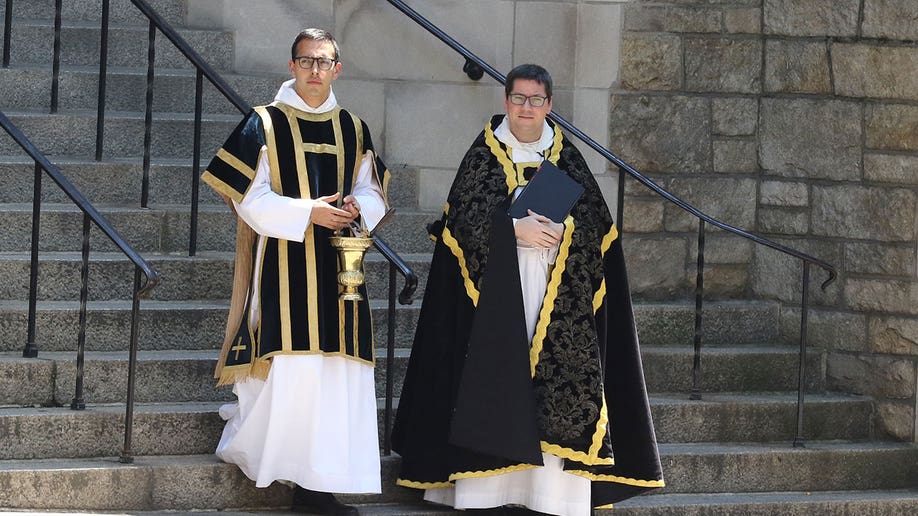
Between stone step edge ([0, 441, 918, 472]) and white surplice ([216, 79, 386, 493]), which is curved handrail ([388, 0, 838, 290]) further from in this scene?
white surplice ([216, 79, 386, 493])

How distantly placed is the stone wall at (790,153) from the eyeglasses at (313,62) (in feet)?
7.75

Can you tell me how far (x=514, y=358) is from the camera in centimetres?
580

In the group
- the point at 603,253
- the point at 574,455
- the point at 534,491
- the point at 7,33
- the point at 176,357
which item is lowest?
the point at 534,491

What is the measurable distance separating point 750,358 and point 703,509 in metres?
1.15

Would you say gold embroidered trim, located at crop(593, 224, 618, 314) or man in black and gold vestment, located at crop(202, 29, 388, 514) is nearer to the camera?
man in black and gold vestment, located at crop(202, 29, 388, 514)

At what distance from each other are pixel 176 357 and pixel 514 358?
1380 millimetres

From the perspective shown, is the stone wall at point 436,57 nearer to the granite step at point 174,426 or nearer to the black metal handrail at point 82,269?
the granite step at point 174,426

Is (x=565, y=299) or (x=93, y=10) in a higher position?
(x=93, y=10)

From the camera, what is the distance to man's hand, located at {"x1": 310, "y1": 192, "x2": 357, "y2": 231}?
560cm

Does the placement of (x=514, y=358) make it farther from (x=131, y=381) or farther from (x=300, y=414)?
(x=131, y=381)

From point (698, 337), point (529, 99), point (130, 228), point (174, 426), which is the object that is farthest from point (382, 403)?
point (529, 99)

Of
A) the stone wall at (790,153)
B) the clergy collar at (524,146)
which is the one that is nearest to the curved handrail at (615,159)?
the stone wall at (790,153)

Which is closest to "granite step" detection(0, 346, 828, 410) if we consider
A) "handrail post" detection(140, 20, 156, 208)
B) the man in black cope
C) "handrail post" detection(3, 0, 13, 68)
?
the man in black cope

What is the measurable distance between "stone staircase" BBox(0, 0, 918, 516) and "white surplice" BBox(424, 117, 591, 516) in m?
0.27
